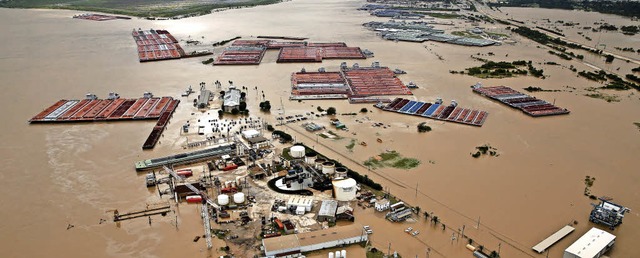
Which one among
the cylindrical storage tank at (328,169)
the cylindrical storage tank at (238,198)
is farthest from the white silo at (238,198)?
the cylindrical storage tank at (328,169)

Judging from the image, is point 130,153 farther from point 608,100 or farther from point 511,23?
point 511,23

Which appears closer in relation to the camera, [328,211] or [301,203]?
[328,211]

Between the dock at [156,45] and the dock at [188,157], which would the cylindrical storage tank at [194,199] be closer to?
the dock at [188,157]

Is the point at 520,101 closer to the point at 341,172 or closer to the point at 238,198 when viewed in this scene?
the point at 341,172

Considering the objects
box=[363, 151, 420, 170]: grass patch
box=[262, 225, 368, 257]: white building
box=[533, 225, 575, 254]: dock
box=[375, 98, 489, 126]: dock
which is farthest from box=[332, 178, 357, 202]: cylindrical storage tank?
box=[375, 98, 489, 126]: dock

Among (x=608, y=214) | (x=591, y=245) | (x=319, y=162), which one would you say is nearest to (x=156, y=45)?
(x=319, y=162)

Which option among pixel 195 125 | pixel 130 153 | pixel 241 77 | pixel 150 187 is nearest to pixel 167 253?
pixel 150 187
